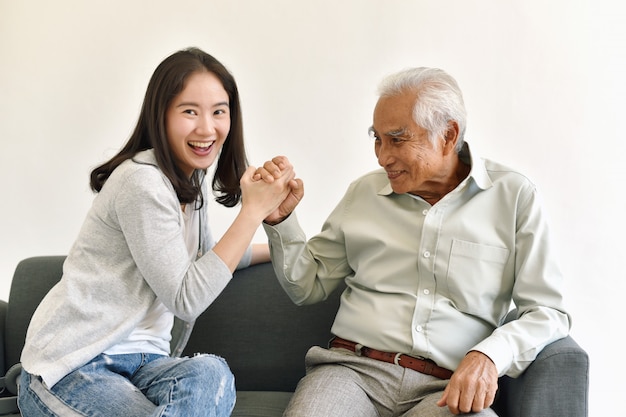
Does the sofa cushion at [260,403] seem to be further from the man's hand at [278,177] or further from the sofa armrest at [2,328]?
the sofa armrest at [2,328]

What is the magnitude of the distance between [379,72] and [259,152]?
0.52 metres

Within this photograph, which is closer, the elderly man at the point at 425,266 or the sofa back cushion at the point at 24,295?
the elderly man at the point at 425,266

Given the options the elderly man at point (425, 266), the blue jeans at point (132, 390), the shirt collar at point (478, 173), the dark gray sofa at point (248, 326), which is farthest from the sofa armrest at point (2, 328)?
the shirt collar at point (478, 173)

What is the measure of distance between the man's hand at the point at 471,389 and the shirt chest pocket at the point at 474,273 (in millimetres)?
230

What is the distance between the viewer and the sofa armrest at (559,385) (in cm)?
174

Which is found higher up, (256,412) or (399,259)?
(399,259)

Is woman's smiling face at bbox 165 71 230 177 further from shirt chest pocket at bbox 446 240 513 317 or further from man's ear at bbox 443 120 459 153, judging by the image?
shirt chest pocket at bbox 446 240 513 317

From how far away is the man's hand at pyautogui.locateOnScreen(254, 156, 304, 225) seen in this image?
6.42 feet

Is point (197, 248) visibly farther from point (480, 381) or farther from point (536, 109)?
point (536, 109)

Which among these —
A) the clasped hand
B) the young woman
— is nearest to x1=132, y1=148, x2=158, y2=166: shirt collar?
the young woman

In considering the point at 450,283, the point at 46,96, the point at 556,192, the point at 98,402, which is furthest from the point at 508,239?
the point at 46,96

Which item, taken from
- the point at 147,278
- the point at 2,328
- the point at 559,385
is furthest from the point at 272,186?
the point at 2,328

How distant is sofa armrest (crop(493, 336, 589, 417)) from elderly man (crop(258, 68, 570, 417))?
0.05 m

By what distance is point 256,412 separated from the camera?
2.05 m
